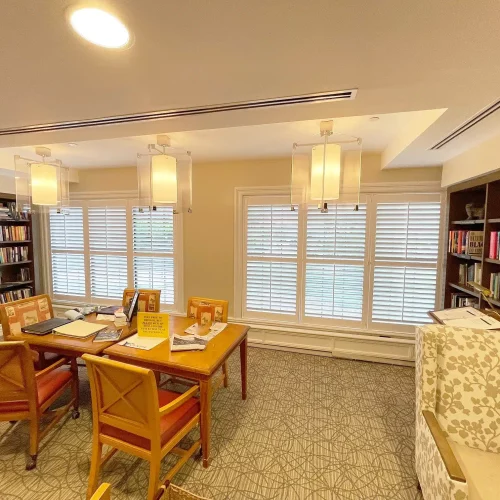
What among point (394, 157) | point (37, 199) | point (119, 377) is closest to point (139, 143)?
point (37, 199)

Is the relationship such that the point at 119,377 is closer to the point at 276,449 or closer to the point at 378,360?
the point at 276,449

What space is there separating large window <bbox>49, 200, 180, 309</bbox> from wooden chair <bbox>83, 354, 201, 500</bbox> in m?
2.44

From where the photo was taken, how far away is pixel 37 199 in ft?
8.59

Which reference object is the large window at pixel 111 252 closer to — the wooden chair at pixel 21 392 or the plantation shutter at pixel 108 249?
the plantation shutter at pixel 108 249

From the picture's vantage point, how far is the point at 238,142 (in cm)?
283

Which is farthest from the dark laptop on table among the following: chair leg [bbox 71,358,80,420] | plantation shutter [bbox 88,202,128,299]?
plantation shutter [bbox 88,202,128,299]

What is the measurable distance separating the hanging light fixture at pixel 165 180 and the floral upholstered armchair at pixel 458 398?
2.08 meters

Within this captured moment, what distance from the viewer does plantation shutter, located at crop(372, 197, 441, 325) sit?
3156 millimetres

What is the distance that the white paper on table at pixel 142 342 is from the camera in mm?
2057

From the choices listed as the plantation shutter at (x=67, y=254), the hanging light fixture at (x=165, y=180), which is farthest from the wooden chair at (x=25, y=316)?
the plantation shutter at (x=67, y=254)

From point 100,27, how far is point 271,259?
9.65 ft

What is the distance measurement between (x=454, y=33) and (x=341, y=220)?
2465mm

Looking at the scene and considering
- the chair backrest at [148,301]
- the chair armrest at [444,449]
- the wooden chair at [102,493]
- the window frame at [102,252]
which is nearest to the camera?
the wooden chair at [102,493]

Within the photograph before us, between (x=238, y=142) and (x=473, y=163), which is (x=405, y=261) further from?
(x=238, y=142)
